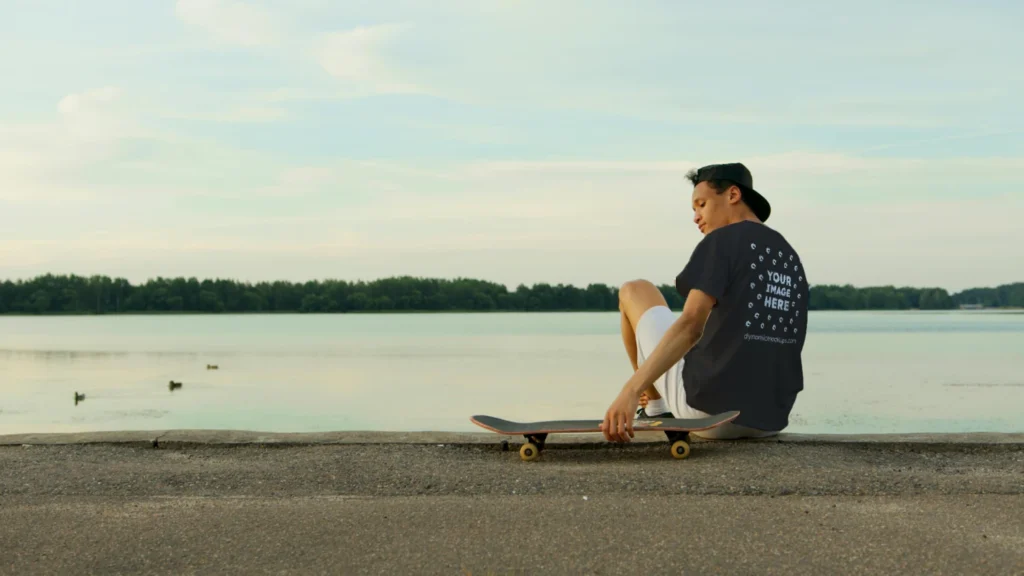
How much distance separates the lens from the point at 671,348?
4984 mm

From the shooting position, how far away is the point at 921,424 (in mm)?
12414

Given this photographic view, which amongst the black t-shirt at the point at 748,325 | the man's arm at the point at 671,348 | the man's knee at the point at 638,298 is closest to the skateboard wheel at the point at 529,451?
the man's arm at the point at 671,348

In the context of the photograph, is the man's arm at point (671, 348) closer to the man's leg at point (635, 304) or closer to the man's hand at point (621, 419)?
the man's hand at point (621, 419)

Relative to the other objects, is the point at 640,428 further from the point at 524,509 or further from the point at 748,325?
the point at 524,509

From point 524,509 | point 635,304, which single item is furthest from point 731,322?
point 524,509

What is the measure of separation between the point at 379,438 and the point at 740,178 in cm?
275

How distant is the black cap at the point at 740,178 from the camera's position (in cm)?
568

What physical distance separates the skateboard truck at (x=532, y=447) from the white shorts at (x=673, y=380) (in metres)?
0.76

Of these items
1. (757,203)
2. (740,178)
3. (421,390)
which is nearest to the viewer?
(740,178)

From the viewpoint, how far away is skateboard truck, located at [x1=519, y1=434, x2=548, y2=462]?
545 cm

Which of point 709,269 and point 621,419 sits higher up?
point 709,269

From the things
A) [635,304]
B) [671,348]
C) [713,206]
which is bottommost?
[671,348]

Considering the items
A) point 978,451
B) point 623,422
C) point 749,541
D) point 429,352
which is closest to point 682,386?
point 623,422

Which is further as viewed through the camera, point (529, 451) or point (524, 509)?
point (529, 451)
